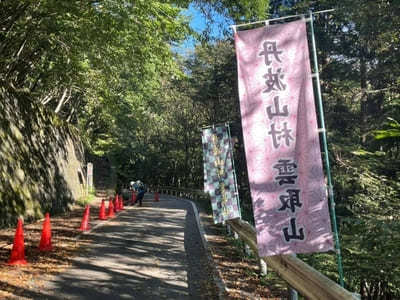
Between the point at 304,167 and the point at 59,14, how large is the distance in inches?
327

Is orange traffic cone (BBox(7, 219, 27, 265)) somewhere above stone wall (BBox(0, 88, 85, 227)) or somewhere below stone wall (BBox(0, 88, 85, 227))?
below

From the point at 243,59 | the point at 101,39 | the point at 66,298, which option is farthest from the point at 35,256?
the point at 243,59

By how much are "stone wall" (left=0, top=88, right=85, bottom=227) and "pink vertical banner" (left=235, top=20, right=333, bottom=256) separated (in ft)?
30.7

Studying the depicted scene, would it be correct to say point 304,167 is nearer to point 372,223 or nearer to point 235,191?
point 372,223

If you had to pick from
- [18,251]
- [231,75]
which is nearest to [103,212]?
[18,251]

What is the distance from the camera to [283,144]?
461 centimetres

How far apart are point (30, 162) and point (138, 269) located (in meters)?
8.97

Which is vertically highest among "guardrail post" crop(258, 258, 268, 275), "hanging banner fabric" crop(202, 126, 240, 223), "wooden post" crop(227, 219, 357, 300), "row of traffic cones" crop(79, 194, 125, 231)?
"hanging banner fabric" crop(202, 126, 240, 223)

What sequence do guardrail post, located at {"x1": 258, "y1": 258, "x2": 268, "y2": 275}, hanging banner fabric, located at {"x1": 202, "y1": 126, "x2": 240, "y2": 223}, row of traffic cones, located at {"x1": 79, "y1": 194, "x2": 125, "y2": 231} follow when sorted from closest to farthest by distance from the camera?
guardrail post, located at {"x1": 258, "y1": 258, "x2": 268, "y2": 275} → hanging banner fabric, located at {"x1": 202, "y1": 126, "x2": 240, "y2": 223} → row of traffic cones, located at {"x1": 79, "y1": 194, "x2": 125, "y2": 231}

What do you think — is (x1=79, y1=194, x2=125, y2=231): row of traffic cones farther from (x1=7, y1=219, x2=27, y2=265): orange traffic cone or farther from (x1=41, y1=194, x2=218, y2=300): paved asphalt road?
(x1=7, y1=219, x2=27, y2=265): orange traffic cone

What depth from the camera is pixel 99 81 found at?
16.0 metres

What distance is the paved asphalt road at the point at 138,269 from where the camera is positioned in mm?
6434

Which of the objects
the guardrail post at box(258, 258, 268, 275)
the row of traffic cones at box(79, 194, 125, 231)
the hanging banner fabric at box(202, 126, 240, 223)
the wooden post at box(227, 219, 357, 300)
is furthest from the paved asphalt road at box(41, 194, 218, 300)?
the wooden post at box(227, 219, 357, 300)

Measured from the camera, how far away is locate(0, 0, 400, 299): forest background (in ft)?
23.3
